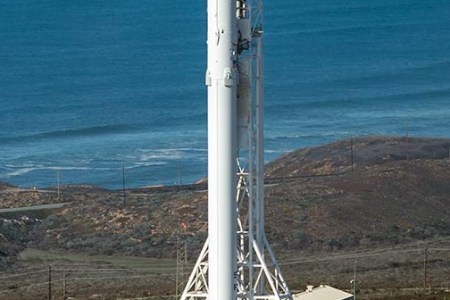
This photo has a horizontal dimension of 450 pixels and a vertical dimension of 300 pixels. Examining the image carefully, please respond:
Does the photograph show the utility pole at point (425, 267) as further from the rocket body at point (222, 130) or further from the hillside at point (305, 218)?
the rocket body at point (222, 130)

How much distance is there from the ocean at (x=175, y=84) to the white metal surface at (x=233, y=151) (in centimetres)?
4838

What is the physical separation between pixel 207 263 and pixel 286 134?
199 ft

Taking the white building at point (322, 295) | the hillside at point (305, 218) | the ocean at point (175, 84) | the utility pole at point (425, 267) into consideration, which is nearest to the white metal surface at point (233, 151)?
the white building at point (322, 295)

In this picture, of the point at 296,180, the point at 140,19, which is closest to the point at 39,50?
the point at 140,19

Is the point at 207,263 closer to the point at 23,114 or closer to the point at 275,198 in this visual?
the point at 275,198

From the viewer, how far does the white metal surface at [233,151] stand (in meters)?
36.8

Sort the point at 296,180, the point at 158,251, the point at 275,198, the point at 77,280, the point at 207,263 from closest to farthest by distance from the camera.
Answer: the point at 207,263, the point at 77,280, the point at 158,251, the point at 275,198, the point at 296,180

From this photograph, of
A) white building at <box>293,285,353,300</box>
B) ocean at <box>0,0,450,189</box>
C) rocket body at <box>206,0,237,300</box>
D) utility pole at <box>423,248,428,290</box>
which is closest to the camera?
rocket body at <box>206,0,237,300</box>

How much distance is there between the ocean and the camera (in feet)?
310

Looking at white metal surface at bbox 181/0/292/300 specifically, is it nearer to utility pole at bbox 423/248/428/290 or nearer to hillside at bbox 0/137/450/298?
utility pole at bbox 423/248/428/290

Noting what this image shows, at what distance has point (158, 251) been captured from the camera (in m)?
65.3

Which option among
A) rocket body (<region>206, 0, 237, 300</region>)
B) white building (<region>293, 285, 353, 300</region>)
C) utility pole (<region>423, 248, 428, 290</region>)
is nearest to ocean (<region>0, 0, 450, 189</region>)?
utility pole (<region>423, 248, 428, 290</region>)

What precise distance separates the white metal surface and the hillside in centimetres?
1967

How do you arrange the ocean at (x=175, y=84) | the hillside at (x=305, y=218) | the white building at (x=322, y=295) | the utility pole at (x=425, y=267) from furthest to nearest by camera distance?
the ocean at (x=175, y=84) < the hillside at (x=305, y=218) < the utility pole at (x=425, y=267) < the white building at (x=322, y=295)
